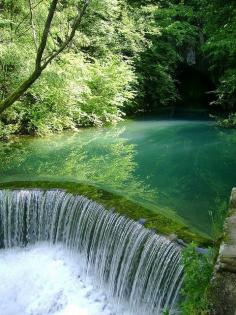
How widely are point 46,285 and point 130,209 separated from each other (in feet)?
6.12

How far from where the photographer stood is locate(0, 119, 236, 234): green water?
8656 mm

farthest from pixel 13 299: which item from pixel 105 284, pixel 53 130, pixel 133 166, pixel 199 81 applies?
pixel 199 81

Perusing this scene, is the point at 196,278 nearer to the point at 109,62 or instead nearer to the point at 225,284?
the point at 225,284

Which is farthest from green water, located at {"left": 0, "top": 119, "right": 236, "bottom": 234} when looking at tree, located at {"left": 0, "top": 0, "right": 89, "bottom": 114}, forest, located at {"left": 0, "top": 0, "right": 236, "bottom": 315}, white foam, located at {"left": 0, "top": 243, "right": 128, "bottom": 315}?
tree, located at {"left": 0, "top": 0, "right": 89, "bottom": 114}

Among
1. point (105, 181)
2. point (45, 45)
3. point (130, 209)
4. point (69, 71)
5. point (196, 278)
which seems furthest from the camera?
point (69, 71)

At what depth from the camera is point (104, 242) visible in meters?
7.01

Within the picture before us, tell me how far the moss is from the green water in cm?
55

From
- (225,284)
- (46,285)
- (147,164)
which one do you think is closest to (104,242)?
(46,285)

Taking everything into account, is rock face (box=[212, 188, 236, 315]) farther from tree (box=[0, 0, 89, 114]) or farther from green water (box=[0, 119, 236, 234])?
green water (box=[0, 119, 236, 234])

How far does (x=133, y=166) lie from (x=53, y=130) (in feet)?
17.4

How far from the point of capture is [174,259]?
5586 mm

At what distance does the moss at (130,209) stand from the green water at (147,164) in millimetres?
549

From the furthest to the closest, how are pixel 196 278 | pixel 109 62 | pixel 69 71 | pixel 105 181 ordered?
pixel 109 62
pixel 69 71
pixel 105 181
pixel 196 278

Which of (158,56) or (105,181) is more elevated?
(158,56)
